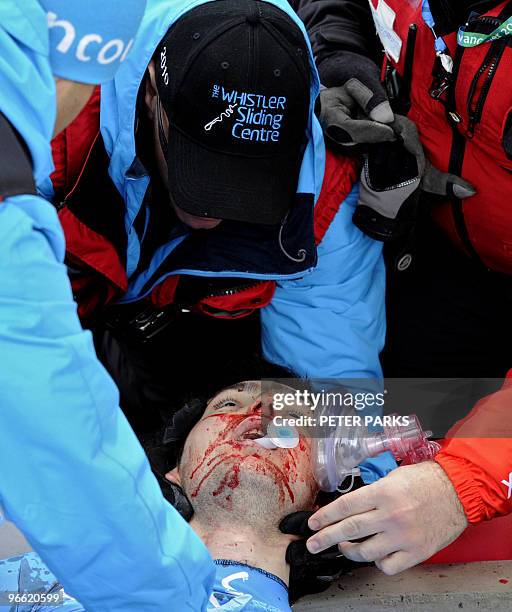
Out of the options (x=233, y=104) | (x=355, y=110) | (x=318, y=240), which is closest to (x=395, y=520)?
(x=318, y=240)

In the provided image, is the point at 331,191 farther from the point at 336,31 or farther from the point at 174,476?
the point at 174,476

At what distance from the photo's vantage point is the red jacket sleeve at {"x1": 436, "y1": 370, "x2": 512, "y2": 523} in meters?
2.37

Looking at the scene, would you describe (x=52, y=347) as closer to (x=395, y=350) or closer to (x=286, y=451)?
(x=286, y=451)

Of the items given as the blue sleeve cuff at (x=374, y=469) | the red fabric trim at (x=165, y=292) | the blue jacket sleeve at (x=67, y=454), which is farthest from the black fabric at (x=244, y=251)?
the blue jacket sleeve at (x=67, y=454)

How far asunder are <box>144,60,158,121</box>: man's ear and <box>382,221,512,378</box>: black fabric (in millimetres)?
1171

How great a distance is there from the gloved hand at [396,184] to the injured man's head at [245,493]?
0.78m

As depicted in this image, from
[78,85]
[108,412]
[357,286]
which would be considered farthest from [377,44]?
[108,412]

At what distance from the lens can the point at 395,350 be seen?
3287 millimetres

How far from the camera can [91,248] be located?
8.68ft

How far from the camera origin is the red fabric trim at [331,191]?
2816mm

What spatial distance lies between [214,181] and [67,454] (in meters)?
1.19

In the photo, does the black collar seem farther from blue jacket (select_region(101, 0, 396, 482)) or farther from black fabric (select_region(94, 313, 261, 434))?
black fabric (select_region(94, 313, 261, 434))

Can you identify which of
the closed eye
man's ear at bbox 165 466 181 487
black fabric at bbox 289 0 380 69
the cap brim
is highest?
black fabric at bbox 289 0 380 69

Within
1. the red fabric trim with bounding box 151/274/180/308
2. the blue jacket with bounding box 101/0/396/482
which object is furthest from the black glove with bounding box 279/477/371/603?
the red fabric trim with bounding box 151/274/180/308
